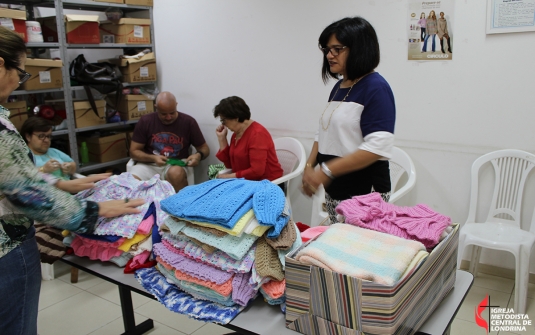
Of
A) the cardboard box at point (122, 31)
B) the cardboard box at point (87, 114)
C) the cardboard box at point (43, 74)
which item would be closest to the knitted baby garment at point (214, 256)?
the cardboard box at point (43, 74)

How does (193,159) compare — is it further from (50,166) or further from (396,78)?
(396,78)

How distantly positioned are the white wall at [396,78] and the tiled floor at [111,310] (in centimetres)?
31

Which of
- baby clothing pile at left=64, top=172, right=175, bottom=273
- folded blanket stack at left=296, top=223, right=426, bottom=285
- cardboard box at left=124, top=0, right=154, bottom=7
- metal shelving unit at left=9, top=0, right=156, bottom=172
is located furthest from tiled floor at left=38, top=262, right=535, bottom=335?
cardboard box at left=124, top=0, right=154, bottom=7

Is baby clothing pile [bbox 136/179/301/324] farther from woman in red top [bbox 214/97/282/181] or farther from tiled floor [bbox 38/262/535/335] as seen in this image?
woman in red top [bbox 214/97/282/181]

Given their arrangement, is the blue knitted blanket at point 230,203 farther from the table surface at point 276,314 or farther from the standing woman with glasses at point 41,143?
the standing woman with glasses at point 41,143

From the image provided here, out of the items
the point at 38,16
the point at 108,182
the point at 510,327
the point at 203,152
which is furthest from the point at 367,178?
the point at 38,16

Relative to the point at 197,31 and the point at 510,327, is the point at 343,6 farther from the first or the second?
the point at 510,327

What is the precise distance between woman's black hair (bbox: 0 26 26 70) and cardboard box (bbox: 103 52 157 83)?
308 cm

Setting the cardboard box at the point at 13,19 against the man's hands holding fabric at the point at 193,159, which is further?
the man's hands holding fabric at the point at 193,159

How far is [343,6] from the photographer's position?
11.1 feet

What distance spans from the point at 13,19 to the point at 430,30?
3.08 m

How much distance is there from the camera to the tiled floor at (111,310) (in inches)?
105

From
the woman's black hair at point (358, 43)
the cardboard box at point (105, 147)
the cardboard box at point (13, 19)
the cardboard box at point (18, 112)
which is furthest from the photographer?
the cardboard box at point (105, 147)

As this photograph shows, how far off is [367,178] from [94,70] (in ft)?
10.1
